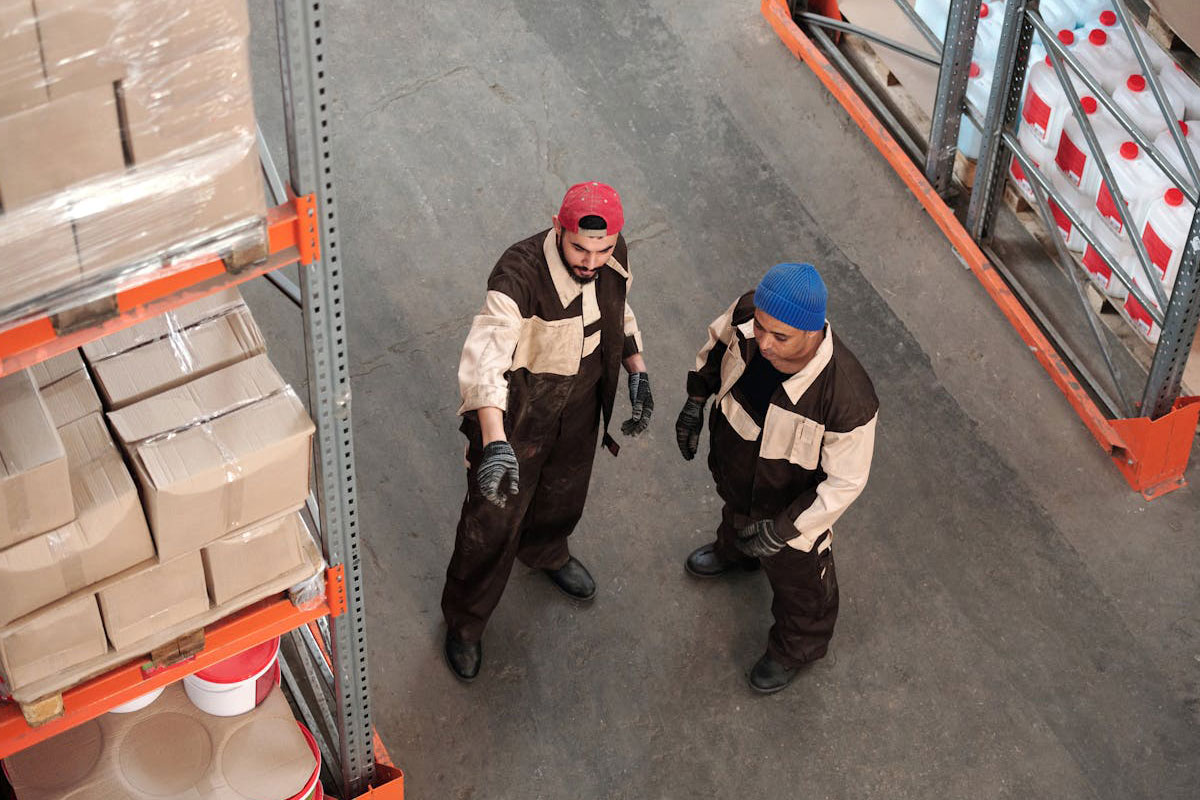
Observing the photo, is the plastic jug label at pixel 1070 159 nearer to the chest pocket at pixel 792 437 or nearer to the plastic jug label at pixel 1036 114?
the plastic jug label at pixel 1036 114

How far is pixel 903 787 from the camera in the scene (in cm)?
551

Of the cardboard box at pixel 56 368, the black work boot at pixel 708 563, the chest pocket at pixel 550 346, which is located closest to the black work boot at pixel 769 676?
the black work boot at pixel 708 563

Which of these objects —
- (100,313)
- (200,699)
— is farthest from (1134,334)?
(100,313)

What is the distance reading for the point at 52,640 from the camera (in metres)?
3.60

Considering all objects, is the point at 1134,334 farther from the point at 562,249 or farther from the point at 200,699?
the point at 200,699

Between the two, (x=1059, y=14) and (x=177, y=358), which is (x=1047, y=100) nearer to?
(x=1059, y=14)

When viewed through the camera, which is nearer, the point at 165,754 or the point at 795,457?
the point at 165,754

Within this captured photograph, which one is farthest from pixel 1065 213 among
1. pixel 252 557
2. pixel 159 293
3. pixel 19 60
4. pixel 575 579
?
pixel 19 60

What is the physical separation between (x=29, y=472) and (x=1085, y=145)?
498cm

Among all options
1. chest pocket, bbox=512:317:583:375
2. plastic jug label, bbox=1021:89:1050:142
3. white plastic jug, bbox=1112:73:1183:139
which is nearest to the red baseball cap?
chest pocket, bbox=512:317:583:375

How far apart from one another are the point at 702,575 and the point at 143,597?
9.33 feet

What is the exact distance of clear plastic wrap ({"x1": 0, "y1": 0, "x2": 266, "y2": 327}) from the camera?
109 inches

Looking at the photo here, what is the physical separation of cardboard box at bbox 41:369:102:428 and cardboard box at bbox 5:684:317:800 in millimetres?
1400

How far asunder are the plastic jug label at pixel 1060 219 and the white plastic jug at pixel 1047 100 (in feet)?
1.12
